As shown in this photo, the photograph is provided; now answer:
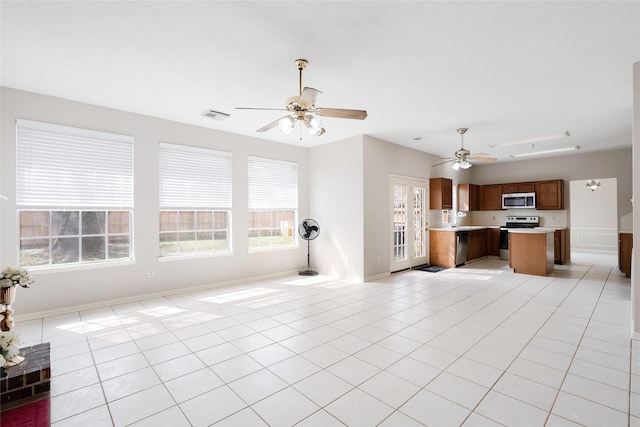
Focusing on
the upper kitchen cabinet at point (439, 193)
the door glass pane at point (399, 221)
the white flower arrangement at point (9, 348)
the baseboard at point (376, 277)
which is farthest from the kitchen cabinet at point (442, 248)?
the white flower arrangement at point (9, 348)

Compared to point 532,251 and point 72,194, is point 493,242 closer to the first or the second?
point 532,251

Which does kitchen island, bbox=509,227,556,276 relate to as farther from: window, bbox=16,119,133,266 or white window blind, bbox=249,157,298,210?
window, bbox=16,119,133,266

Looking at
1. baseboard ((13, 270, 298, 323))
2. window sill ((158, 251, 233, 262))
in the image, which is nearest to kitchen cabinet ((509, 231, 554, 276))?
baseboard ((13, 270, 298, 323))

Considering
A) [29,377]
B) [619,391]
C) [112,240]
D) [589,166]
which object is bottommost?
[619,391]

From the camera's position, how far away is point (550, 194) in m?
7.82

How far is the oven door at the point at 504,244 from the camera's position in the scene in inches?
323

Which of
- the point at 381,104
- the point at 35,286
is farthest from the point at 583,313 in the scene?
the point at 35,286

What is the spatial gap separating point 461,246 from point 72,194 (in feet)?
24.7

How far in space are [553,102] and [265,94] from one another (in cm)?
386

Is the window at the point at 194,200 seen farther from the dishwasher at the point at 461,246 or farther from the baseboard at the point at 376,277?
the dishwasher at the point at 461,246

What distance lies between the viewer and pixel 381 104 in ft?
13.5

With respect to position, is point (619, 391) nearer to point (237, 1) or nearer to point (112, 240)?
point (237, 1)

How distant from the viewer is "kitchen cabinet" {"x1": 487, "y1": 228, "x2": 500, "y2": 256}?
335 inches

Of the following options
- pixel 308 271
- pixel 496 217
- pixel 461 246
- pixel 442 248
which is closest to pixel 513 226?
pixel 496 217
